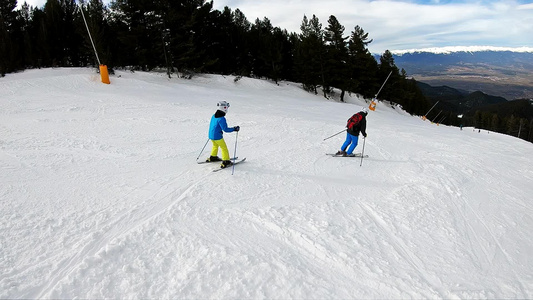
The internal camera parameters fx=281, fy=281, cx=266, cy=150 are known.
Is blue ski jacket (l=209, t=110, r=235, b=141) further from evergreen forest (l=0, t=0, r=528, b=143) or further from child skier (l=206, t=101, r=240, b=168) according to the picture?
evergreen forest (l=0, t=0, r=528, b=143)

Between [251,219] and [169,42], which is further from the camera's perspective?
[169,42]

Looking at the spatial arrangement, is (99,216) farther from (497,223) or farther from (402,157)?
(402,157)

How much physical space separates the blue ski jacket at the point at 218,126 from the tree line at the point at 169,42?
59.2ft

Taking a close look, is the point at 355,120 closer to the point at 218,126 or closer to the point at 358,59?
the point at 218,126

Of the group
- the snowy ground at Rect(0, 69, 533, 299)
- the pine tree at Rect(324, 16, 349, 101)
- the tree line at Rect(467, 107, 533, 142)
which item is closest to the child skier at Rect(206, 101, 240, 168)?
the snowy ground at Rect(0, 69, 533, 299)

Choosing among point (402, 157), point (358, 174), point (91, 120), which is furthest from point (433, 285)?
point (91, 120)

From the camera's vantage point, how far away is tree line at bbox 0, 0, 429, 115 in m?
22.3

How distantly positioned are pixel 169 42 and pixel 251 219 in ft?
76.4

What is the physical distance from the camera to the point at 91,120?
1021 centimetres

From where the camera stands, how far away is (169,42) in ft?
78.2

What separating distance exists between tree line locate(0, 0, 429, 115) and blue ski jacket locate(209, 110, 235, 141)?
59.2 feet

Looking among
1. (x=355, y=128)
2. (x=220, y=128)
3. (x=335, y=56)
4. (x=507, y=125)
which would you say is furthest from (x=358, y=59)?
(x=507, y=125)

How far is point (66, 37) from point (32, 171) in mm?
24538

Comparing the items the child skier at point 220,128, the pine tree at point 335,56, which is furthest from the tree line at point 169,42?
the child skier at point 220,128
